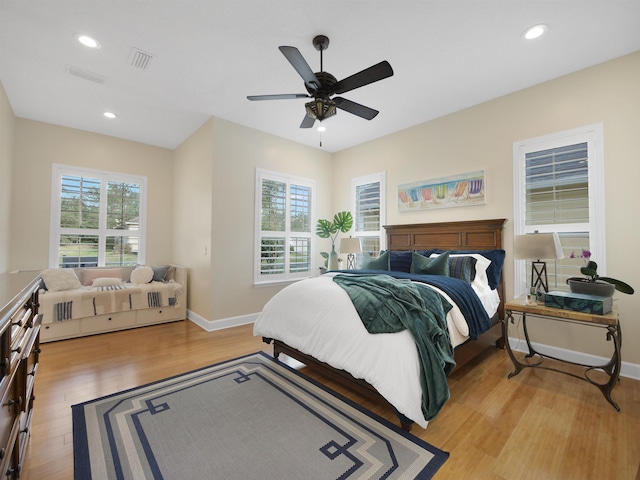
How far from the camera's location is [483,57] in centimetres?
279

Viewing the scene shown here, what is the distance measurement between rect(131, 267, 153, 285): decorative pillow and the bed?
99.2 inches

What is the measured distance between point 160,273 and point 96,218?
1.36 meters

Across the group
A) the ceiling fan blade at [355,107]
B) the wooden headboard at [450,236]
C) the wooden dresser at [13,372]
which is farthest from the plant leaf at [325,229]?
the wooden dresser at [13,372]

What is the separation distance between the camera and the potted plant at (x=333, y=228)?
4918mm

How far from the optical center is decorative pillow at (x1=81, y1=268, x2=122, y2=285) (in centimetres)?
438

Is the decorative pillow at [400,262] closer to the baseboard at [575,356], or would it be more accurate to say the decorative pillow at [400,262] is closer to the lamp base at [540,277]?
the lamp base at [540,277]

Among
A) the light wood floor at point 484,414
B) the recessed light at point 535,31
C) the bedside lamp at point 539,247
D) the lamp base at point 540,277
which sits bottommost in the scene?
the light wood floor at point 484,414

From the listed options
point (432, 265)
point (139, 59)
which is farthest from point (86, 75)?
point (432, 265)

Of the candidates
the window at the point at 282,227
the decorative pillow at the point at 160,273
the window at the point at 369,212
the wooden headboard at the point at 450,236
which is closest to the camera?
the wooden headboard at the point at 450,236

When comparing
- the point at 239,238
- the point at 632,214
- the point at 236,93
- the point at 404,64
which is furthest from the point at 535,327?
the point at 236,93

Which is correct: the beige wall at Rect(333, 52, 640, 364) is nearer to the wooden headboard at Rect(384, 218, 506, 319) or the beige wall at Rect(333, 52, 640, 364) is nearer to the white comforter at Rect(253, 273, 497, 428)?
the wooden headboard at Rect(384, 218, 506, 319)

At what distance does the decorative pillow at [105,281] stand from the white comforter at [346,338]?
2836 mm

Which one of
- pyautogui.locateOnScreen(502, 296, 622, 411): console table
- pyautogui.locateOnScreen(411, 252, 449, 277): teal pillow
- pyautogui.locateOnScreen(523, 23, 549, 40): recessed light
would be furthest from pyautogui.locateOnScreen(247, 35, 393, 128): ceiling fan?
pyautogui.locateOnScreen(502, 296, 622, 411): console table

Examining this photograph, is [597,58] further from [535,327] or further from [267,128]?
[267,128]
